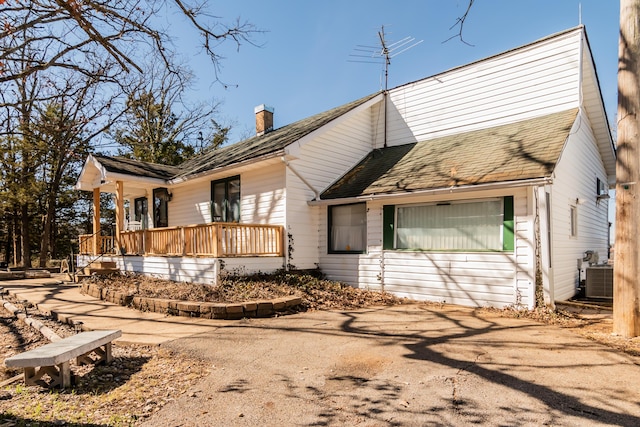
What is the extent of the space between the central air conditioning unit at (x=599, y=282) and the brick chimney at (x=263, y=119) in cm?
1218

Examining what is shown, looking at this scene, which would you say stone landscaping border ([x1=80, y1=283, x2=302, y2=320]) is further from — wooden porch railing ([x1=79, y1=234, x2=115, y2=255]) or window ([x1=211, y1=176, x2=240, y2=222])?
wooden porch railing ([x1=79, y1=234, x2=115, y2=255])

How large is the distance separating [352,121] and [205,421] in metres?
10.5

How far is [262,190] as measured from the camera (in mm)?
10992

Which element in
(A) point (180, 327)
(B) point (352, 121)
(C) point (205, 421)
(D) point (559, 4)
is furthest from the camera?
(B) point (352, 121)

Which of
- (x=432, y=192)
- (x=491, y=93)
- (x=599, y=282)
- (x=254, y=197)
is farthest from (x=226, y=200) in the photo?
(x=599, y=282)

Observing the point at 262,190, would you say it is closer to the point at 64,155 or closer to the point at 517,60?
the point at 517,60

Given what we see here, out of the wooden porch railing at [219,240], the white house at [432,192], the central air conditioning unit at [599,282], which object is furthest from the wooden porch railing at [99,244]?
the central air conditioning unit at [599,282]

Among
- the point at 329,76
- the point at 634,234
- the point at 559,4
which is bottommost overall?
the point at 634,234

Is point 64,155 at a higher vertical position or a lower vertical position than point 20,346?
higher

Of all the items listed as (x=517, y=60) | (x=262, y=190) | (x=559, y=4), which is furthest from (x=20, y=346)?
(x=517, y=60)

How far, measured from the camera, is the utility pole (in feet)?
18.0

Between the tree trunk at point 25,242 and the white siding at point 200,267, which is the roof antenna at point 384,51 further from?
the tree trunk at point 25,242

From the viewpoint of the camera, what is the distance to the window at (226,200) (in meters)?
11.9

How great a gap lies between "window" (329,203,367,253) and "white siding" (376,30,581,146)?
140 inches
